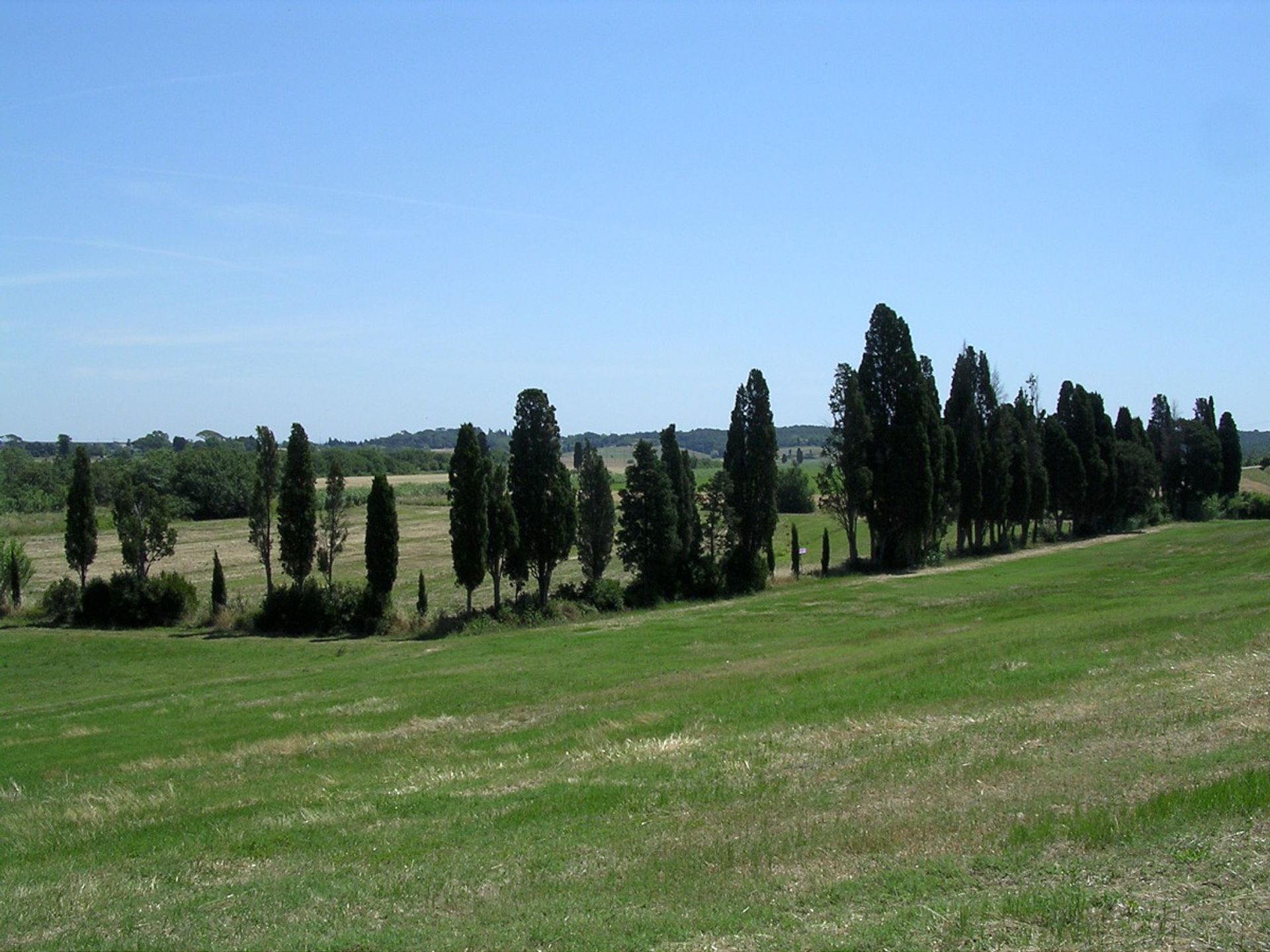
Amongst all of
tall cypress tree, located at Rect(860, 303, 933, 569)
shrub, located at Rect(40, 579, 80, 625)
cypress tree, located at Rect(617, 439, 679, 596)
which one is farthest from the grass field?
cypress tree, located at Rect(617, 439, 679, 596)

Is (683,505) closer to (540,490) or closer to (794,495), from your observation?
(540,490)

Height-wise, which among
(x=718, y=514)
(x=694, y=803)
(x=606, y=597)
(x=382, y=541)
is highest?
(x=718, y=514)

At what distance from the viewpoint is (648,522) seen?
176 ft

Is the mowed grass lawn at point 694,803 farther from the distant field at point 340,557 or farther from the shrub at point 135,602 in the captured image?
the distant field at point 340,557

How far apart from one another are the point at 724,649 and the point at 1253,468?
149394mm

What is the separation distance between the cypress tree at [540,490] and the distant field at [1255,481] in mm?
85908

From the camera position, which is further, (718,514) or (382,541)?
(718,514)

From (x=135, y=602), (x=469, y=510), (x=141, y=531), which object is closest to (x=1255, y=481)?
(x=469, y=510)

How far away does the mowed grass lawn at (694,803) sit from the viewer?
8.36 m

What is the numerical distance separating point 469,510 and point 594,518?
30.4ft

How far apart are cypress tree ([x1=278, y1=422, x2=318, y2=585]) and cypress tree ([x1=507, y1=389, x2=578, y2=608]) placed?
32.1 ft

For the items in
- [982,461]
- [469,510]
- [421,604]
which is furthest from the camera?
[982,461]

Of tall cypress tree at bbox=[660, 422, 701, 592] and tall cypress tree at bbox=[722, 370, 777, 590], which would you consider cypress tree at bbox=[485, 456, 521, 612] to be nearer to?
tall cypress tree at bbox=[660, 422, 701, 592]

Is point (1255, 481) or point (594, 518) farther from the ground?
point (594, 518)
